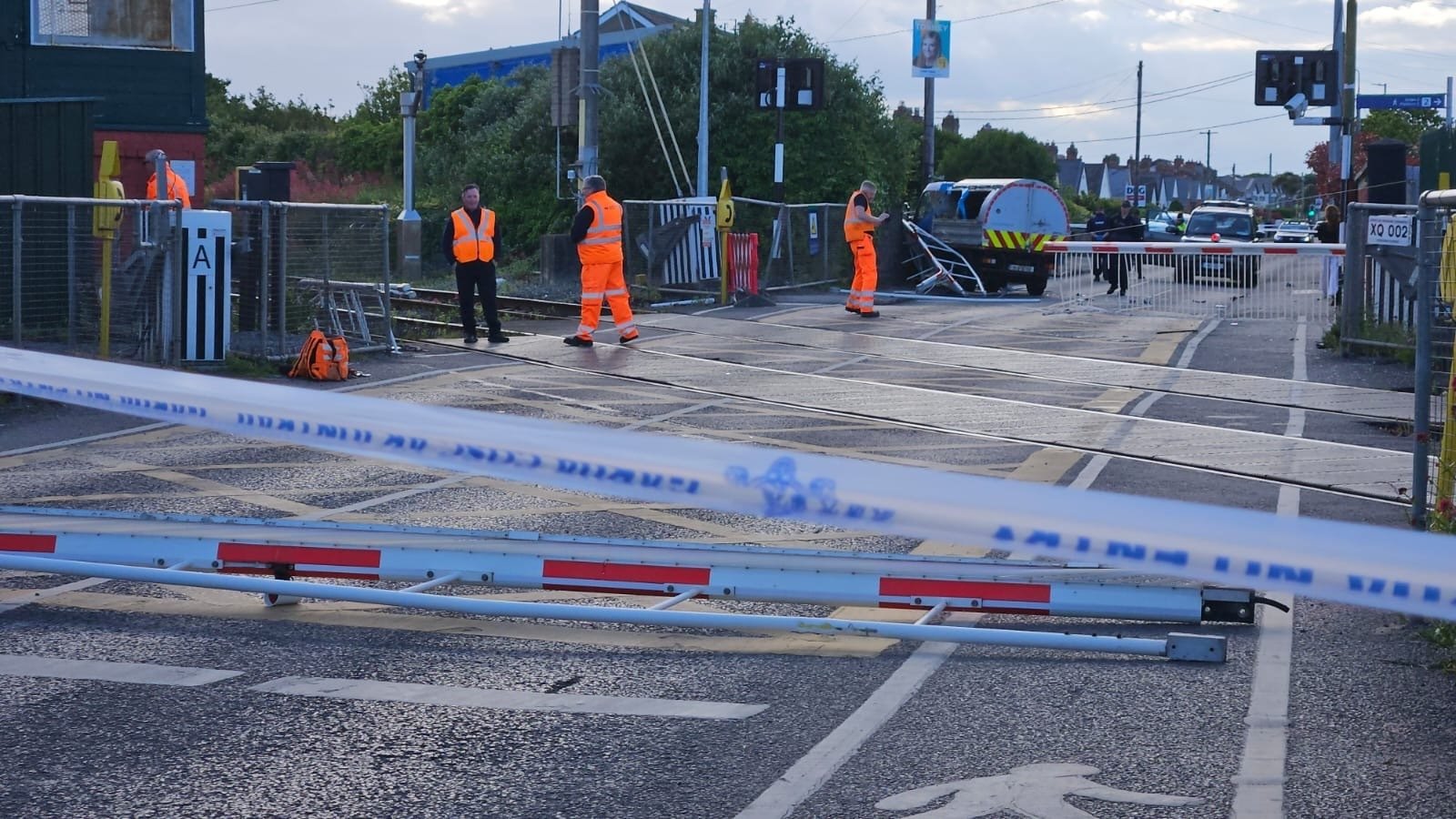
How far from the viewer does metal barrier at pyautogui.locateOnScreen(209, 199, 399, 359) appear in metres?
15.4

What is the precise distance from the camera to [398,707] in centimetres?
541

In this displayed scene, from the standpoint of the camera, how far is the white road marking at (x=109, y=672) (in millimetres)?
5676

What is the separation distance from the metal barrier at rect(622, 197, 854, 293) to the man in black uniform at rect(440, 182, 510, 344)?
22.9ft

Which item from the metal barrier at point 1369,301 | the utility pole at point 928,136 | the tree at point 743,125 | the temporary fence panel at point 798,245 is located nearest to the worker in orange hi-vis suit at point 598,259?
the metal barrier at point 1369,301

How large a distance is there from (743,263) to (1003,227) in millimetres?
6177

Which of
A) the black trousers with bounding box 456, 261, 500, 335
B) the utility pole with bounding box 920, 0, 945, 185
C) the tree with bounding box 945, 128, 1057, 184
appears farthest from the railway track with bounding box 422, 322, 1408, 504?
the tree with bounding box 945, 128, 1057, 184

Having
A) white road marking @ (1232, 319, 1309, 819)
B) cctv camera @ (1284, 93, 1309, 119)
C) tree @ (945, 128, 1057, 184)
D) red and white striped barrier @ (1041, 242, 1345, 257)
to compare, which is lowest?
white road marking @ (1232, 319, 1309, 819)

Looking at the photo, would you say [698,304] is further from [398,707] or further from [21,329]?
[398,707]

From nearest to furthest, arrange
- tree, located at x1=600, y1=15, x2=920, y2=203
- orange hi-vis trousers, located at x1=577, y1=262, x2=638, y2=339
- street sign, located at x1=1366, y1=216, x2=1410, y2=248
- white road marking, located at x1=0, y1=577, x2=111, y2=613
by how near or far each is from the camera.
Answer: white road marking, located at x1=0, y1=577, x2=111, y2=613 → street sign, located at x1=1366, y1=216, x2=1410, y2=248 → orange hi-vis trousers, located at x1=577, y1=262, x2=638, y2=339 → tree, located at x1=600, y1=15, x2=920, y2=203

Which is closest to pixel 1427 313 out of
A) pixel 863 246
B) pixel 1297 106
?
pixel 863 246

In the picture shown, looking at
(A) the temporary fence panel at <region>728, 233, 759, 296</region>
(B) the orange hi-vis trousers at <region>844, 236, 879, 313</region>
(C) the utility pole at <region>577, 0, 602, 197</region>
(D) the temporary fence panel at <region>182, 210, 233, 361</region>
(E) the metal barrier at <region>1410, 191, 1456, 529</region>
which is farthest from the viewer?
(A) the temporary fence panel at <region>728, 233, 759, 296</region>

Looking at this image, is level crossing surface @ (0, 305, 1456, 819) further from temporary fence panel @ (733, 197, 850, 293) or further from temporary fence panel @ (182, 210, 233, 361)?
temporary fence panel @ (733, 197, 850, 293)

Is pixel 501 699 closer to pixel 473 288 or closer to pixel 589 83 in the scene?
pixel 473 288

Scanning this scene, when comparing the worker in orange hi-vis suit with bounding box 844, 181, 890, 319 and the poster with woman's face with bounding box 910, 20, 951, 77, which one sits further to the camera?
the poster with woman's face with bounding box 910, 20, 951, 77
